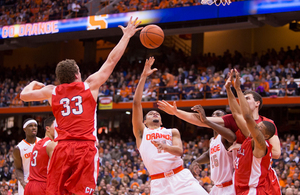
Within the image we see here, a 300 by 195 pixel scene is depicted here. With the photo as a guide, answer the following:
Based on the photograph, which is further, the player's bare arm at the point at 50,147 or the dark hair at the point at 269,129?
the player's bare arm at the point at 50,147

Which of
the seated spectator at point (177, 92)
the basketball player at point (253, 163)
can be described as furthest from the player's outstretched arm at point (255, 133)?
the seated spectator at point (177, 92)

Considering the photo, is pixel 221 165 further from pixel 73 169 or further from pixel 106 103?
pixel 106 103

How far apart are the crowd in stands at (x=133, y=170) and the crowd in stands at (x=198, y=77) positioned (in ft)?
7.51

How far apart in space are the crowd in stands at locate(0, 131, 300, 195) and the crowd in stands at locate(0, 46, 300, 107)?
7.51 ft

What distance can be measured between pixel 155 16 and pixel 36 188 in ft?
48.0

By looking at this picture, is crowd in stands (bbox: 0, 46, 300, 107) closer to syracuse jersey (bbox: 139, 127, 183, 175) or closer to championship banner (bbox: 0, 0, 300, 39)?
championship banner (bbox: 0, 0, 300, 39)

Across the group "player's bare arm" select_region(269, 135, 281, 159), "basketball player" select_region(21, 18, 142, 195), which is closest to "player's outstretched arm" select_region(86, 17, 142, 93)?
"basketball player" select_region(21, 18, 142, 195)

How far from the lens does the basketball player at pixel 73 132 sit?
4.06 m

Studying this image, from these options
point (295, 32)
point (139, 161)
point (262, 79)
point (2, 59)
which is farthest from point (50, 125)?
point (2, 59)

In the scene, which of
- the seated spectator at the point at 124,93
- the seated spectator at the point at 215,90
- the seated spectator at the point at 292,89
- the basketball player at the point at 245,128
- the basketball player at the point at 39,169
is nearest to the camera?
the basketball player at the point at 245,128

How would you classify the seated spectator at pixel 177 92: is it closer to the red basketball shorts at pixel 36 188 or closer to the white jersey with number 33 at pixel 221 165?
the white jersey with number 33 at pixel 221 165

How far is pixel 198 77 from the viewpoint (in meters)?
18.7

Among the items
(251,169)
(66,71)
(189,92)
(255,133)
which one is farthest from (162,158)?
(189,92)

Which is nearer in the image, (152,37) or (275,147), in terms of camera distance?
(275,147)
